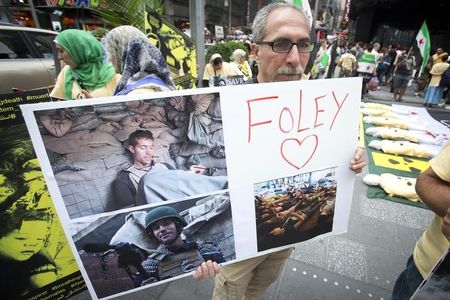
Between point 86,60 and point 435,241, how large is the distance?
2.51m

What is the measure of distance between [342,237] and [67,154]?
254cm

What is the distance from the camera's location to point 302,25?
3.82 ft

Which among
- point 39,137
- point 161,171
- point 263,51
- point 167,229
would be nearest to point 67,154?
point 39,137

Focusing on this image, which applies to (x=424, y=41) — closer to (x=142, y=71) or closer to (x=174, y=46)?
(x=174, y=46)

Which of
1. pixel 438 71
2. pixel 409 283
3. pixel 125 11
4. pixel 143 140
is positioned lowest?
pixel 409 283

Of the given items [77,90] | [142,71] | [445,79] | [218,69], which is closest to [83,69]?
[77,90]

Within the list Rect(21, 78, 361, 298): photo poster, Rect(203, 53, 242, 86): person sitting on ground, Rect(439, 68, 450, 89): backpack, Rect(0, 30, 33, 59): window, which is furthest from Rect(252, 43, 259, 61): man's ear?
Rect(439, 68, 450, 89): backpack

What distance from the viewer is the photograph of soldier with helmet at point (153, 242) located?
2.75ft

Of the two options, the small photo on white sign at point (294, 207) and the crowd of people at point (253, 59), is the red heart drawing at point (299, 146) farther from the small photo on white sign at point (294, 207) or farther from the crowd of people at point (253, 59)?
the crowd of people at point (253, 59)

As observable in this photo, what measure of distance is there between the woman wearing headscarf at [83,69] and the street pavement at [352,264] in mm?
1576

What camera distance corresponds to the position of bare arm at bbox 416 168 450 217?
94 cm

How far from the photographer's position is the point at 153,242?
911 mm

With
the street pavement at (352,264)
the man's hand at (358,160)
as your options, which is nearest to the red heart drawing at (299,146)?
the man's hand at (358,160)

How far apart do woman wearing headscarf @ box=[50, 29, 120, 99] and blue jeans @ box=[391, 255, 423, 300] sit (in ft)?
7.52
